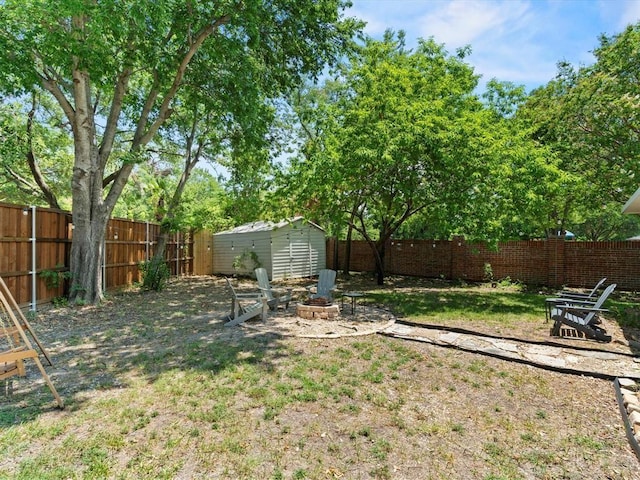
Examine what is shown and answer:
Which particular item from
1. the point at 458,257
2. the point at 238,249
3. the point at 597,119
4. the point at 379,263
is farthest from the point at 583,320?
the point at 238,249

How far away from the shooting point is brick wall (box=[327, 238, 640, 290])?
431 inches

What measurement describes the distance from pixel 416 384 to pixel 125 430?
2677 millimetres

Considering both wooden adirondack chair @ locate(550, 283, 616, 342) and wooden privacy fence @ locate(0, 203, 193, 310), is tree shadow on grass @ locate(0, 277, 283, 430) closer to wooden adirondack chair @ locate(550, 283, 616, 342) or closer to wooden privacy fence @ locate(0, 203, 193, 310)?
wooden privacy fence @ locate(0, 203, 193, 310)

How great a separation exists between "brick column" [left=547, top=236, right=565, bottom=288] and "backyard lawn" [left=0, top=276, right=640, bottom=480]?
22.1 feet

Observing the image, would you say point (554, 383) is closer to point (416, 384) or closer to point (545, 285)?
point (416, 384)

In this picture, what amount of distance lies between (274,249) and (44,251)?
7.53 meters

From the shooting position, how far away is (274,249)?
13.8 meters

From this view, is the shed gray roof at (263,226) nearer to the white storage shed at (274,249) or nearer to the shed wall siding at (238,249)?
the white storage shed at (274,249)

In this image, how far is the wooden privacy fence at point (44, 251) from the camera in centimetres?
648

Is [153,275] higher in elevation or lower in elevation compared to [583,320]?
higher

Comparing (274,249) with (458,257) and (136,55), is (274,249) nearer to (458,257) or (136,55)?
(458,257)

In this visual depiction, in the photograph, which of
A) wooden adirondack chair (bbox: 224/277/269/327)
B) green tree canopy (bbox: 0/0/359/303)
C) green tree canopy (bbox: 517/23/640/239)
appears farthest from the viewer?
green tree canopy (bbox: 517/23/640/239)

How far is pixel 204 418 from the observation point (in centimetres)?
296

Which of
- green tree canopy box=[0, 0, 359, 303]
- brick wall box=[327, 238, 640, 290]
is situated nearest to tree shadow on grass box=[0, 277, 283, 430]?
green tree canopy box=[0, 0, 359, 303]
